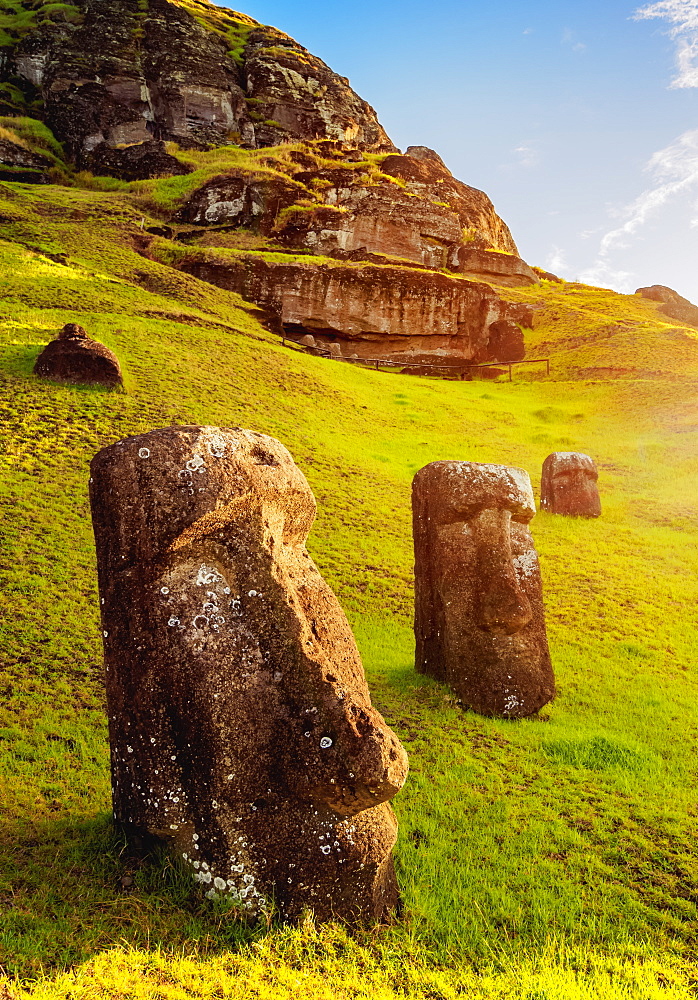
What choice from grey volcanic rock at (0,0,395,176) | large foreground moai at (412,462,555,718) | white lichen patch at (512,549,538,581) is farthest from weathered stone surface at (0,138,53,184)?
white lichen patch at (512,549,538,581)

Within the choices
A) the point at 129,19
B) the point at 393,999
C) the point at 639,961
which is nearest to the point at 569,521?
the point at 639,961

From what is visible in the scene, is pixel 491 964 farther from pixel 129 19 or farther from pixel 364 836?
pixel 129 19

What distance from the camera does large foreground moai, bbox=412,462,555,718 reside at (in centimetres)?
814

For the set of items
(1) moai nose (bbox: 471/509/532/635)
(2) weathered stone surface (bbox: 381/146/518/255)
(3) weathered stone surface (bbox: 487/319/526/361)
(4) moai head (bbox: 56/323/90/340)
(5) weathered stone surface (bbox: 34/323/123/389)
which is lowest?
(1) moai nose (bbox: 471/509/532/635)

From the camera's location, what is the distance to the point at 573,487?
17516 mm

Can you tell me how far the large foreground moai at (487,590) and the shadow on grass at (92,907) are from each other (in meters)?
5.07

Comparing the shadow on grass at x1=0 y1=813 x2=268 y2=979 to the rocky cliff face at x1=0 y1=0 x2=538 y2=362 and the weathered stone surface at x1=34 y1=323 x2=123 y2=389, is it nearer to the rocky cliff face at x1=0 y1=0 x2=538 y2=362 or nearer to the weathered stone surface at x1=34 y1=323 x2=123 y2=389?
the weathered stone surface at x1=34 y1=323 x2=123 y2=389

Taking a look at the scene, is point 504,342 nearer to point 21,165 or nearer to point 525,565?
point 21,165

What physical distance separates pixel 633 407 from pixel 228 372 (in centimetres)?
1940

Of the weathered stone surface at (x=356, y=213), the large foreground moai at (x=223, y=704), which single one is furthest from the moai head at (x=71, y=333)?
the weathered stone surface at (x=356, y=213)

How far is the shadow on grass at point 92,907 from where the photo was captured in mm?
3053

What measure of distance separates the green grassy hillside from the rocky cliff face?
19598 mm

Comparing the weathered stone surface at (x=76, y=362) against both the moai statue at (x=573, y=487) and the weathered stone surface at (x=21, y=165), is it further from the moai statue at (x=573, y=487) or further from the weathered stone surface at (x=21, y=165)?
the weathered stone surface at (x=21, y=165)

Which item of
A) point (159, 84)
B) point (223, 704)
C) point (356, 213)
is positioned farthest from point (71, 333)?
point (159, 84)
